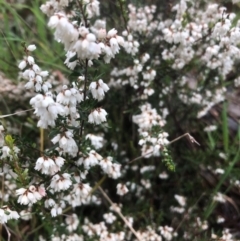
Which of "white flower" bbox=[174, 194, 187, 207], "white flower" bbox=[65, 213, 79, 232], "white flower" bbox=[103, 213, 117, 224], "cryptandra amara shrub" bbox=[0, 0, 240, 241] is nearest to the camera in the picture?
"cryptandra amara shrub" bbox=[0, 0, 240, 241]

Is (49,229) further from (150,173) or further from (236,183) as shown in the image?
(236,183)

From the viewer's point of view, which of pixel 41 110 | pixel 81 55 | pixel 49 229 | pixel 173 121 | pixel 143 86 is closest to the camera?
pixel 81 55

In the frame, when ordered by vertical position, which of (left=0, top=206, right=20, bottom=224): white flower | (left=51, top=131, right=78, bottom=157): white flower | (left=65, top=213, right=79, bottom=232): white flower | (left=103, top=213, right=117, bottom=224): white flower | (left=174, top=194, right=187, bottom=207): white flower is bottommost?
(left=174, top=194, right=187, bottom=207): white flower

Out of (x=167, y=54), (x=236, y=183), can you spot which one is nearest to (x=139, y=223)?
(x=236, y=183)

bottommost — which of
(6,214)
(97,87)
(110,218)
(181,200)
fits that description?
(181,200)

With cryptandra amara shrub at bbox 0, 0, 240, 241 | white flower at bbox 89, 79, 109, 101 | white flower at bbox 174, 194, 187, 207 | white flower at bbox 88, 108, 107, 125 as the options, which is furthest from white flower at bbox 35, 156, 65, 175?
white flower at bbox 174, 194, 187, 207

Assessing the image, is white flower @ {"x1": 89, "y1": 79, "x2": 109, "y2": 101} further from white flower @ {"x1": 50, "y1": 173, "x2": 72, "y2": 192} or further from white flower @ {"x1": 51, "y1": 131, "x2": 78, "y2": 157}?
white flower @ {"x1": 50, "y1": 173, "x2": 72, "y2": 192}

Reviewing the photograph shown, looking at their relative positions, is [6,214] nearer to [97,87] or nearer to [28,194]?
[28,194]

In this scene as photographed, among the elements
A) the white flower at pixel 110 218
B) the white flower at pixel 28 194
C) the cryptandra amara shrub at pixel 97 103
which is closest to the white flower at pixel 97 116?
the cryptandra amara shrub at pixel 97 103

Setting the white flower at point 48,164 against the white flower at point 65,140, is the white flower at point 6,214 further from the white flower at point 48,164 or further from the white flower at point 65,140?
the white flower at point 65,140

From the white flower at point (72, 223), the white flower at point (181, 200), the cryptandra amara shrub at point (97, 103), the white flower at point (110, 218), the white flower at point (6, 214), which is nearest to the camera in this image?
the cryptandra amara shrub at point (97, 103)

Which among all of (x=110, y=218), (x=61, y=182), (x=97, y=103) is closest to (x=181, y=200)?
(x=110, y=218)
